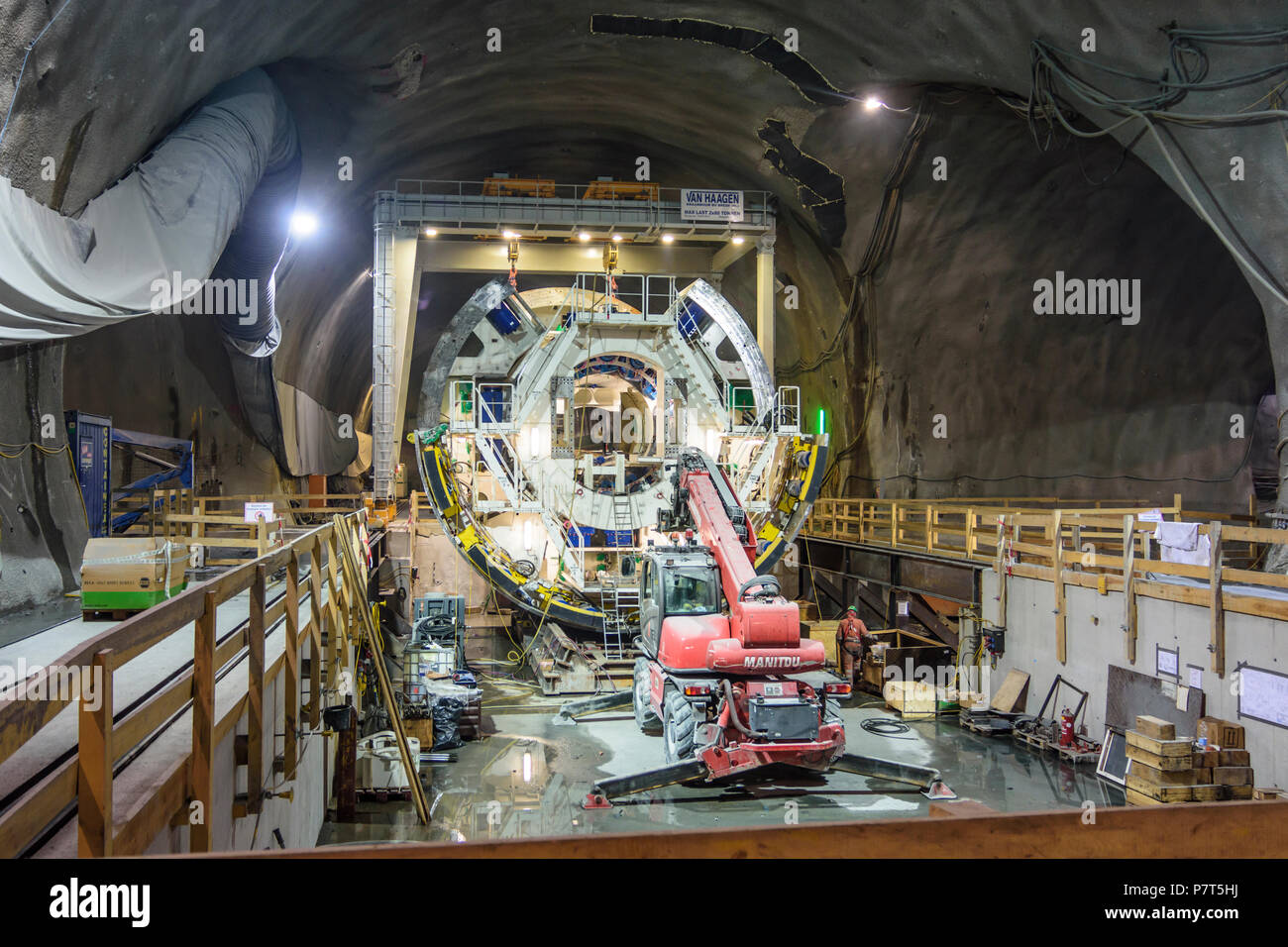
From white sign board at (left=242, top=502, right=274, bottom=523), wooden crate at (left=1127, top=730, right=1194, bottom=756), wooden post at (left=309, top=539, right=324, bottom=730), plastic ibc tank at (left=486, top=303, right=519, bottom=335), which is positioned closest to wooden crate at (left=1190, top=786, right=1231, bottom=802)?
wooden crate at (left=1127, top=730, right=1194, bottom=756)

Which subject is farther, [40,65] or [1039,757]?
[1039,757]

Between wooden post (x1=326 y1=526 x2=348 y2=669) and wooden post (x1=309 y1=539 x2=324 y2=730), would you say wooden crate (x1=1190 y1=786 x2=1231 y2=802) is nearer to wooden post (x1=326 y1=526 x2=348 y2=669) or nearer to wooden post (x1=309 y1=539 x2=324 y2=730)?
wooden post (x1=309 y1=539 x2=324 y2=730)

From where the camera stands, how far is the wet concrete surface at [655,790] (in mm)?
7883

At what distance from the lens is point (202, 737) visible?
327 cm

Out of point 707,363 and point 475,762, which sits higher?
point 707,363

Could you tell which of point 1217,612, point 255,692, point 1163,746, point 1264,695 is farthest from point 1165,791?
point 255,692

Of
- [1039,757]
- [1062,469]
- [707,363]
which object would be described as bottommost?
[1039,757]

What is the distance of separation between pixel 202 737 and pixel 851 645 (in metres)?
11.1

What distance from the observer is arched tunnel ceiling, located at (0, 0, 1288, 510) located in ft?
39.8

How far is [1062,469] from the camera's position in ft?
57.4
